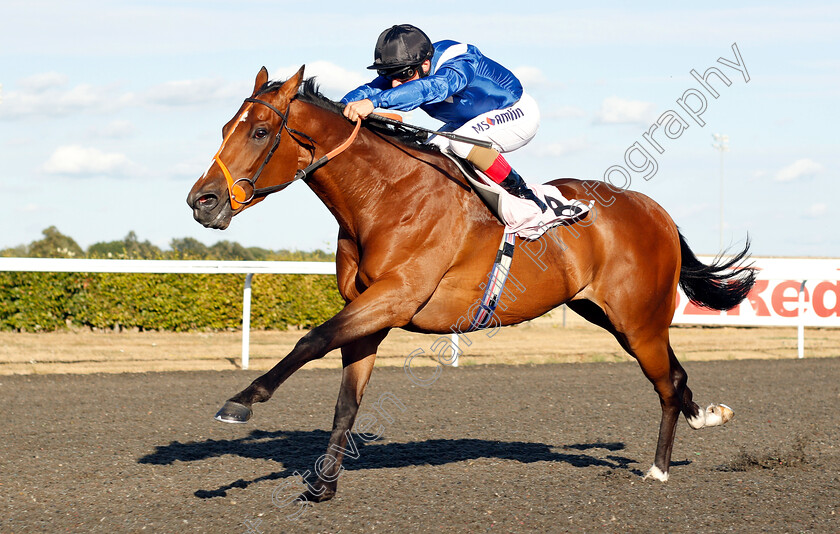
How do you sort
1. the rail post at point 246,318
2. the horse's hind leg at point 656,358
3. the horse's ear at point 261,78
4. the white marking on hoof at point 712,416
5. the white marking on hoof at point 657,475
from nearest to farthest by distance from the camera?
the horse's ear at point 261,78 → the white marking on hoof at point 657,475 → the horse's hind leg at point 656,358 → the white marking on hoof at point 712,416 → the rail post at point 246,318

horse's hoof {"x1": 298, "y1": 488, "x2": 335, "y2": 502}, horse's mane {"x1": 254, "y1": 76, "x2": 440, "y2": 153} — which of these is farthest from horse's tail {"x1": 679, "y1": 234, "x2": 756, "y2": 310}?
horse's hoof {"x1": 298, "y1": 488, "x2": 335, "y2": 502}

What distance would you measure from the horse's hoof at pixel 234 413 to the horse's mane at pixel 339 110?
1392mm

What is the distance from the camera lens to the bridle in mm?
3480

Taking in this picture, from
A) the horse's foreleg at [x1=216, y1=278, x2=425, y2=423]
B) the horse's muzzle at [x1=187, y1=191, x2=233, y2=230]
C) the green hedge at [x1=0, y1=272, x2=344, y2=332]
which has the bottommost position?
the green hedge at [x1=0, y1=272, x2=344, y2=332]

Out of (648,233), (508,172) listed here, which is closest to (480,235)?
(508,172)

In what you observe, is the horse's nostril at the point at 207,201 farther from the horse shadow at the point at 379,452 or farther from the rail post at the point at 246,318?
the rail post at the point at 246,318

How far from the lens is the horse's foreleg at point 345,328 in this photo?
132 inches

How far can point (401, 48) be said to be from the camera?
13.1 feet

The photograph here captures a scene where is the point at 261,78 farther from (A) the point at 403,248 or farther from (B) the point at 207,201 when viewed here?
(A) the point at 403,248

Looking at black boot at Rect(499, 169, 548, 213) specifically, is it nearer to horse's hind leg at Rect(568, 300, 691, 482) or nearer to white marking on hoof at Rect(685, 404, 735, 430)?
horse's hind leg at Rect(568, 300, 691, 482)

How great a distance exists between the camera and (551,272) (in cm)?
437

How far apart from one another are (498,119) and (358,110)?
2.98 ft

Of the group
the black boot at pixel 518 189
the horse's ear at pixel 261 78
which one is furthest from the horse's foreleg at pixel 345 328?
the horse's ear at pixel 261 78

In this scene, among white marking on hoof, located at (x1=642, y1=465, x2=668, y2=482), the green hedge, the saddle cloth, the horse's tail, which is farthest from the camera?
the green hedge
